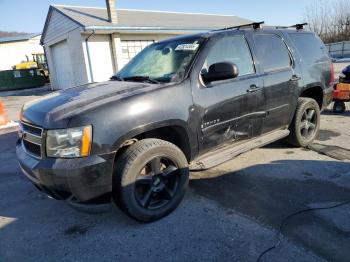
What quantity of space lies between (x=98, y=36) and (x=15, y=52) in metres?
29.2

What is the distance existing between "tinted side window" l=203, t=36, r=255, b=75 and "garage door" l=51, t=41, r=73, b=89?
1723 cm

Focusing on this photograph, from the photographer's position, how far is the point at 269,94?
14.2 ft

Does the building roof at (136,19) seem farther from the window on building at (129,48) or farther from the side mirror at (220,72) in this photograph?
the side mirror at (220,72)

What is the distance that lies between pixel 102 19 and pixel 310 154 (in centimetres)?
1575

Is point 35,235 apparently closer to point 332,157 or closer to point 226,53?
point 226,53

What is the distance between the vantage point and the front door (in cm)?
361

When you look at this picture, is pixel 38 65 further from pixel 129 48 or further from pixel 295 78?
pixel 295 78

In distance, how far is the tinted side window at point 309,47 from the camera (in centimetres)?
499

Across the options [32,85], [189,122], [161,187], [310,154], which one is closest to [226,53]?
[189,122]

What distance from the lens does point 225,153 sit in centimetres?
389

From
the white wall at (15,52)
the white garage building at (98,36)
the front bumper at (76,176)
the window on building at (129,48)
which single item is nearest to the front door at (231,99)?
the front bumper at (76,176)

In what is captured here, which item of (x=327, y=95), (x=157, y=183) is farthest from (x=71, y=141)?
(x=327, y=95)

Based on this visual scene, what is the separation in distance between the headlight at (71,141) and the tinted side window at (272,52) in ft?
8.69

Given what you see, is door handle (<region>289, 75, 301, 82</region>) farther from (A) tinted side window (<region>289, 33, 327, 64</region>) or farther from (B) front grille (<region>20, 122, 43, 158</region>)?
(B) front grille (<region>20, 122, 43, 158</region>)
